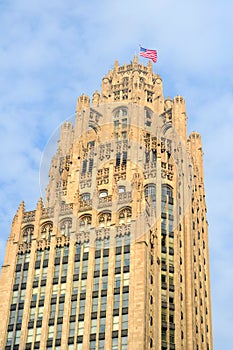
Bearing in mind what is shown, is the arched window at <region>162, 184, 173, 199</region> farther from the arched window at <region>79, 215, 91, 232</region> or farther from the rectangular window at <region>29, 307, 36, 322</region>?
the rectangular window at <region>29, 307, 36, 322</region>

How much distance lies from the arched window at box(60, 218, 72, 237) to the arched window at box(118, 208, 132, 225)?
8.53 meters

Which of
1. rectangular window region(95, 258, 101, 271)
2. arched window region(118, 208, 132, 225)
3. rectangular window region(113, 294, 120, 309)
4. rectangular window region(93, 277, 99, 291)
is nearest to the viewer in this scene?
rectangular window region(113, 294, 120, 309)

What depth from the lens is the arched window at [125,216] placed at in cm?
10503

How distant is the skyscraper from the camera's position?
95.9 m

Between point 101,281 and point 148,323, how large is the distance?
31.5 feet

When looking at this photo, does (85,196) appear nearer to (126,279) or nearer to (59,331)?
(126,279)

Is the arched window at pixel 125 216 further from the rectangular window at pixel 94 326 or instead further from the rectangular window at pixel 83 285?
the rectangular window at pixel 94 326

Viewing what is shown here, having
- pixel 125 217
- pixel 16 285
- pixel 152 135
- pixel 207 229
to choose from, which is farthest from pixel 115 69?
pixel 16 285

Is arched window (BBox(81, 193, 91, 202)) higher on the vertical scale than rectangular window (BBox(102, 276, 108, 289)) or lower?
higher

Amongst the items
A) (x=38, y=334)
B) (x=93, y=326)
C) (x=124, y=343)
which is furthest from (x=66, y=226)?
(x=124, y=343)

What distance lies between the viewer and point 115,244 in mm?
102125

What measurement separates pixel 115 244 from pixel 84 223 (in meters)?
8.34

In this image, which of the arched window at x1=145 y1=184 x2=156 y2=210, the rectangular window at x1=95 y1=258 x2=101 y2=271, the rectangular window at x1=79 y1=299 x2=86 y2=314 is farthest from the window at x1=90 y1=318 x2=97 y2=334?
the arched window at x1=145 y1=184 x2=156 y2=210

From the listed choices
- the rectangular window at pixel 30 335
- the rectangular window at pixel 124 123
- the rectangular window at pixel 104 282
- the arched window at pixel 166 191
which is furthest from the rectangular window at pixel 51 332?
the rectangular window at pixel 124 123
